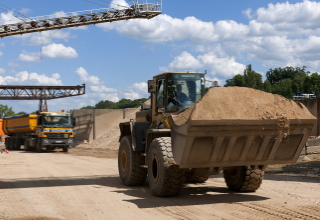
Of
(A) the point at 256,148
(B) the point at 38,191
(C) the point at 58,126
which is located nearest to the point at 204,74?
(A) the point at 256,148

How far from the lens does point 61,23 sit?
1217 inches

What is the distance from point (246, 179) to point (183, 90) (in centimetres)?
254

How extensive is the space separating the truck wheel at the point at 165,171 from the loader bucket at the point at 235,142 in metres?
0.55

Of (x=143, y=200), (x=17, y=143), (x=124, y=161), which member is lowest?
(x=17, y=143)

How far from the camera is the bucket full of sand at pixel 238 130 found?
7.55 meters

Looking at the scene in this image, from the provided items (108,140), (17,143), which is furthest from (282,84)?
(17,143)

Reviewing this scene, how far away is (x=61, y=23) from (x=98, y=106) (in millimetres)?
80457

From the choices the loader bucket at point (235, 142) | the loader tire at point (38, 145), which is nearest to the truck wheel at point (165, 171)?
the loader bucket at point (235, 142)

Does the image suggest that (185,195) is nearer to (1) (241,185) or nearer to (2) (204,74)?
(1) (241,185)

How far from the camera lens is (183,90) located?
9719 mm

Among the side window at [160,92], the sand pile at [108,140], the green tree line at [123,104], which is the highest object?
the green tree line at [123,104]

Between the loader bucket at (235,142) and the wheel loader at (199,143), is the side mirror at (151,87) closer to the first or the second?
the wheel loader at (199,143)

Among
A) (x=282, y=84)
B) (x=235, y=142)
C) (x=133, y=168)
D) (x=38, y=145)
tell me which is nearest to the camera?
(x=235, y=142)

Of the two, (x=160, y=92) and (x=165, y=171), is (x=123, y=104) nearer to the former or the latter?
(x=160, y=92)
